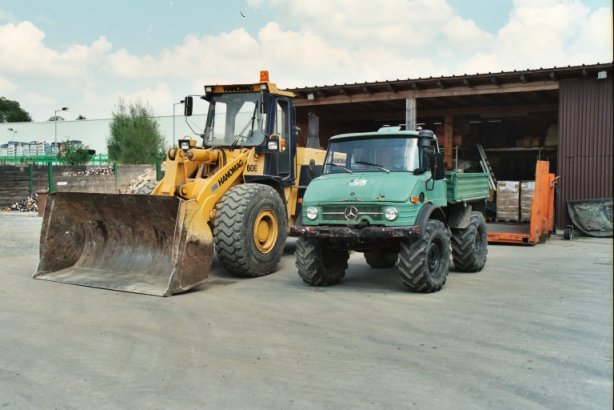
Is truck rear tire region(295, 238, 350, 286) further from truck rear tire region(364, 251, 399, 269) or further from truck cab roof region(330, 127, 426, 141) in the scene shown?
truck cab roof region(330, 127, 426, 141)

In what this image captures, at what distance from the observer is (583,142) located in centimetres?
1603

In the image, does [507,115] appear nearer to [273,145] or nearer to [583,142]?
[583,142]

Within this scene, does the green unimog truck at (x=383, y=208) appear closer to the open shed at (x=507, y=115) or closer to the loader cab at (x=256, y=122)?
the loader cab at (x=256, y=122)

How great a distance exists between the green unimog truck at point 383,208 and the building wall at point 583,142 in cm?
773

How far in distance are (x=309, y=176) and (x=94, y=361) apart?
267 inches

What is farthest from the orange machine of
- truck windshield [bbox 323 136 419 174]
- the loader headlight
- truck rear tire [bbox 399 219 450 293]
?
the loader headlight

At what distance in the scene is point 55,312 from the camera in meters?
7.09

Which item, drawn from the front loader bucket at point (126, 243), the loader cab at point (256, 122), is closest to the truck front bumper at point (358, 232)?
the front loader bucket at point (126, 243)

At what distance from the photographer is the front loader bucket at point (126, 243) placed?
26.5 feet

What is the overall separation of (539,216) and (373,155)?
7.04m

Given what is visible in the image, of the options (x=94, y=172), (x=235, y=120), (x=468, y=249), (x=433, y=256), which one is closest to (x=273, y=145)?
(x=235, y=120)

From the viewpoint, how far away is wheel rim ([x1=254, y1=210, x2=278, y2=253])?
9.51 metres

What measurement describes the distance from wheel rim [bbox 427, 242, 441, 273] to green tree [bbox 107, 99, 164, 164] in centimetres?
3765

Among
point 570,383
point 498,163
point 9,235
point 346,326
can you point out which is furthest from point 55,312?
point 498,163
